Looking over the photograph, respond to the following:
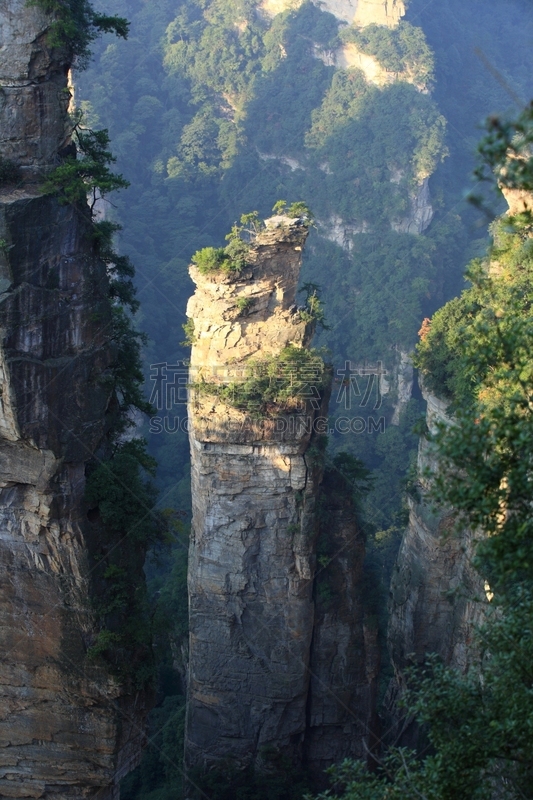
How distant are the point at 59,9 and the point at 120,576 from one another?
24.6 ft

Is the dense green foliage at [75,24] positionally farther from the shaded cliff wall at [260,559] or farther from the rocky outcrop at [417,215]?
the rocky outcrop at [417,215]

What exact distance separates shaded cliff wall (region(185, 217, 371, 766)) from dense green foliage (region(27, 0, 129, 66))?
5066 mm

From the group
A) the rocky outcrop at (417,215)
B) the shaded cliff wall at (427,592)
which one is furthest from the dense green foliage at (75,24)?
the rocky outcrop at (417,215)

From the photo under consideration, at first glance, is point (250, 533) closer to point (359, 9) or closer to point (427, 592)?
point (427, 592)

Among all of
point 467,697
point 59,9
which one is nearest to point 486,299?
point 59,9

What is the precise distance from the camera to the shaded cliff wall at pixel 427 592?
17172mm

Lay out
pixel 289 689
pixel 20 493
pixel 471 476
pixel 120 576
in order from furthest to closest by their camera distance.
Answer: pixel 289 689
pixel 120 576
pixel 20 493
pixel 471 476

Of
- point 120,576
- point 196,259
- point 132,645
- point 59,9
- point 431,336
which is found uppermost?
point 59,9

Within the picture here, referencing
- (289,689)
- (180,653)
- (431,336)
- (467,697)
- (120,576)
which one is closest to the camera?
(467,697)

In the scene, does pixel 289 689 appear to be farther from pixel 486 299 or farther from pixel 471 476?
pixel 471 476

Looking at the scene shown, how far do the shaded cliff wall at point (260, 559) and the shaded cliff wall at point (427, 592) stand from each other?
4.84 feet

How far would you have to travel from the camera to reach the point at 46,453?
11.4 meters

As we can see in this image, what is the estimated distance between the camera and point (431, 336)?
18.3 m

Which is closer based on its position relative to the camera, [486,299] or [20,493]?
[20,493]
